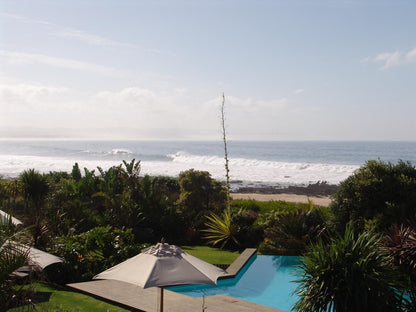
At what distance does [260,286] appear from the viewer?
1133cm

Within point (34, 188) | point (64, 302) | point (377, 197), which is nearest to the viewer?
point (64, 302)

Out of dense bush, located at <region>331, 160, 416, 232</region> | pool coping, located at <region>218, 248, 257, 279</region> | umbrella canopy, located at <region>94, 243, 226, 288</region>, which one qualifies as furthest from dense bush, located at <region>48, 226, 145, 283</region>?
dense bush, located at <region>331, 160, 416, 232</region>

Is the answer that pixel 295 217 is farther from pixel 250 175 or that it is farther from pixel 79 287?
pixel 250 175

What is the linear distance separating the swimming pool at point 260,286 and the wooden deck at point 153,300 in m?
0.96

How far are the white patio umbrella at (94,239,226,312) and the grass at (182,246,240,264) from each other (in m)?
6.86

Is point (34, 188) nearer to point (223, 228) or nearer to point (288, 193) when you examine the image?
Result: point (223, 228)

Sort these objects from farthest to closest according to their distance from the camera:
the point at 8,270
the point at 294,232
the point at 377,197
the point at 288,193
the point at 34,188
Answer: the point at 288,193 < the point at 34,188 < the point at 294,232 < the point at 377,197 < the point at 8,270

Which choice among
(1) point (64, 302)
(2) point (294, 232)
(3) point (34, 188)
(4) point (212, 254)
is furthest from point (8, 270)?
(3) point (34, 188)

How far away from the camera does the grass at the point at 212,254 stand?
13.5 metres

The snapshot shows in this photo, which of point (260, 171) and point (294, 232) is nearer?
point (294, 232)

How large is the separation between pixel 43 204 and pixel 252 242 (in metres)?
8.96

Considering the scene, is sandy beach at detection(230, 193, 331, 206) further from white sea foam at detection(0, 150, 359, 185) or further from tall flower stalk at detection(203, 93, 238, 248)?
tall flower stalk at detection(203, 93, 238, 248)

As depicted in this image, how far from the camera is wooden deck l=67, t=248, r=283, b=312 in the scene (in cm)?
855

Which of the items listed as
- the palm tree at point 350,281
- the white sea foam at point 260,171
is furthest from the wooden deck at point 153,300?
the white sea foam at point 260,171
